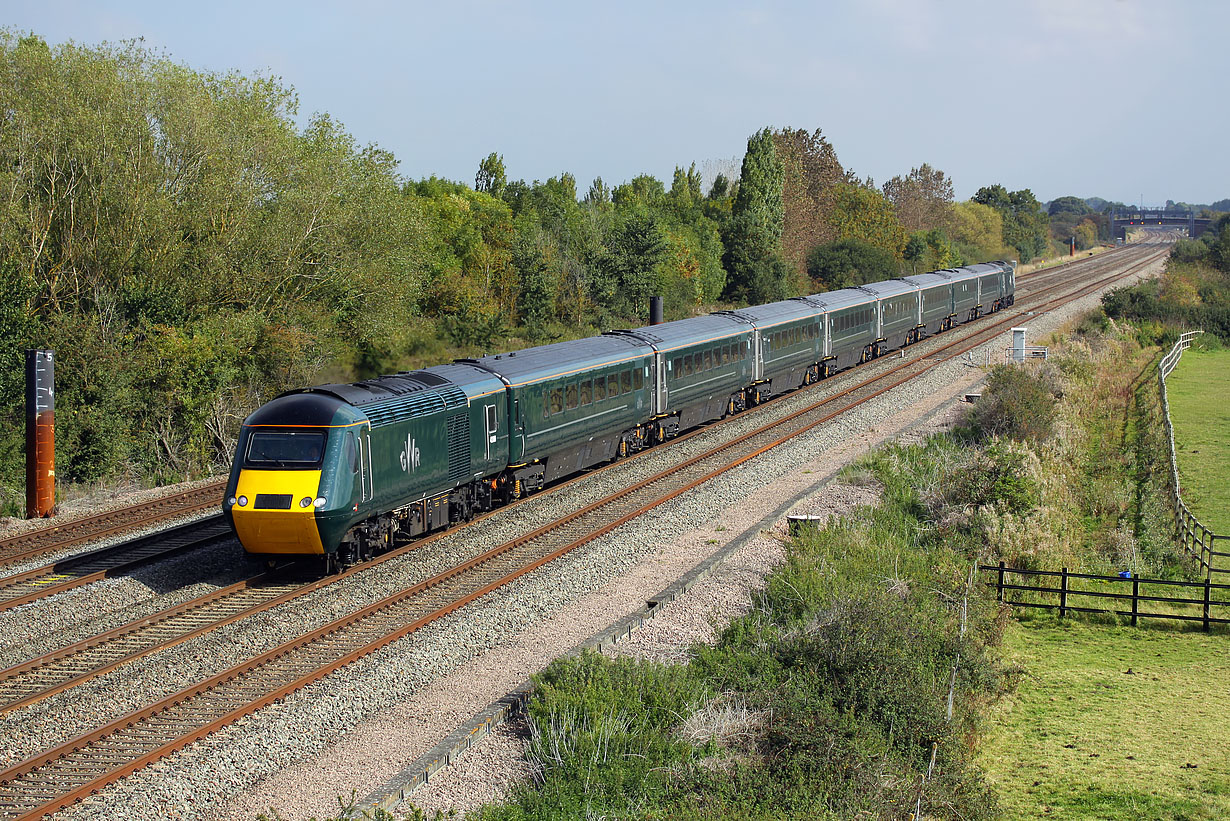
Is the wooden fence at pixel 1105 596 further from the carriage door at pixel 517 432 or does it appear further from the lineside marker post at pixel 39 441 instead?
→ the lineside marker post at pixel 39 441

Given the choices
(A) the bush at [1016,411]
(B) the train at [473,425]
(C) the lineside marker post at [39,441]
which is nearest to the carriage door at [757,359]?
(B) the train at [473,425]

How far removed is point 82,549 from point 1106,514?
21227mm

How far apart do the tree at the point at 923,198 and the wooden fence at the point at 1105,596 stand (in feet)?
285

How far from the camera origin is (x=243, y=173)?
113 feet

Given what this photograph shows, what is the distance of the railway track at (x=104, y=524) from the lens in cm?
1930

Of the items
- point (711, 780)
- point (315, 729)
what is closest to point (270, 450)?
point (315, 729)

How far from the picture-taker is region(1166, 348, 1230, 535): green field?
25.6m

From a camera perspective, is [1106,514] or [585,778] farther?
[1106,514]

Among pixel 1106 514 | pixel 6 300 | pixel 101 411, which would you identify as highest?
pixel 6 300

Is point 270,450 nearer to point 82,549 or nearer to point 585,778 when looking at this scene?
point 82,549

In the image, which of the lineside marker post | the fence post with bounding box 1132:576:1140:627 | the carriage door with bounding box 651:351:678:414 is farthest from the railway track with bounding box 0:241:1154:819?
the lineside marker post

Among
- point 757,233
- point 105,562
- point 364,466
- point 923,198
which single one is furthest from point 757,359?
point 923,198

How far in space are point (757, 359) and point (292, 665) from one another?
22504 millimetres

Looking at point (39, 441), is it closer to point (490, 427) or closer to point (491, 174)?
point (490, 427)
